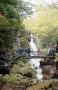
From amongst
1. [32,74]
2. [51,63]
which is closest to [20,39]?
[51,63]

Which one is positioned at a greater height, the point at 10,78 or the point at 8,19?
the point at 8,19

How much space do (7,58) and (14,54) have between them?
2.44m

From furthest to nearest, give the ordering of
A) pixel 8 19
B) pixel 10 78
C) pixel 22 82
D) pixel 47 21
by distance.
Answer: pixel 47 21 < pixel 8 19 < pixel 10 78 < pixel 22 82

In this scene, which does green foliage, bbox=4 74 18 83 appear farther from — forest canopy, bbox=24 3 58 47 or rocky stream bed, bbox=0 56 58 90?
forest canopy, bbox=24 3 58 47

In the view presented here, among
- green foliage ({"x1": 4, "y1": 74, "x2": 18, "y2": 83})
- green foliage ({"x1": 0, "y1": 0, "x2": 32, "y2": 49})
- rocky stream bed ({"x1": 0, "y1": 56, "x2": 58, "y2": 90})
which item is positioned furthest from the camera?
green foliage ({"x1": 0, "y1": 0, "x2": 32, "y2": 49})

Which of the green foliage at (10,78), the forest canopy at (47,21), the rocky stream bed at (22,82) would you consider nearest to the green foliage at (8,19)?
the rocky stream bed at (22,82)

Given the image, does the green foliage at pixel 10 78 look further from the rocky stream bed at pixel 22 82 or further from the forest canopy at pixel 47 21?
the forest canopy at pixel 47 21

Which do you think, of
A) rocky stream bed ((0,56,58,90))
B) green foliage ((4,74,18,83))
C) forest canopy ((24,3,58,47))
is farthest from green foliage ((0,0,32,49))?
forest canopy ((24,3,58,47))

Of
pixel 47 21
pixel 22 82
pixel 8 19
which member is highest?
pixel 8 19

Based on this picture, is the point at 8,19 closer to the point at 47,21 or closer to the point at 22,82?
the point at 22,82

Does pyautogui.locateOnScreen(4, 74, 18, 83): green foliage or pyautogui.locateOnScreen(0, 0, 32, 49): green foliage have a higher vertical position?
pyautogui.locateOnScreen(0, 0, 32, 49): green foliage

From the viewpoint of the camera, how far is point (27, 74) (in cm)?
2255

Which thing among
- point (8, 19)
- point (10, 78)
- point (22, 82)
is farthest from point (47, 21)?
point (22, 82)

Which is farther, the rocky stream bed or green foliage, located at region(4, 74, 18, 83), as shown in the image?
green foliage, located at region(4, 74, 18, 83)
